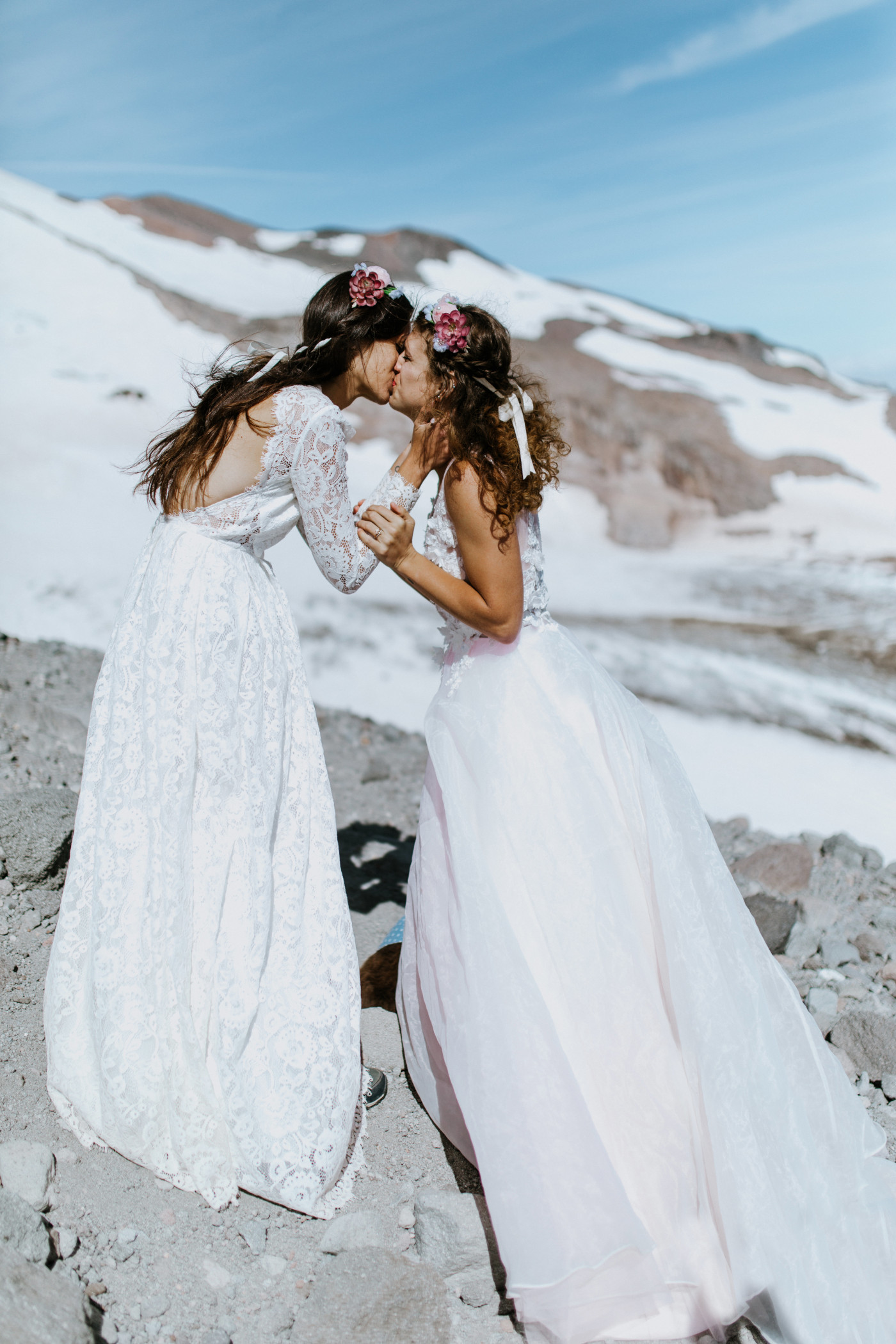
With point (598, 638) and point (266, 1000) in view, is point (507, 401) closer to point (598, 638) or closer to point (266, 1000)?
point (266, 1000)

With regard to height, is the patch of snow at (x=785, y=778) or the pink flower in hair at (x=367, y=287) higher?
the pink flower in hair at (x=367, y=287)

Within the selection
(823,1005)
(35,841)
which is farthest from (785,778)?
(35,841)

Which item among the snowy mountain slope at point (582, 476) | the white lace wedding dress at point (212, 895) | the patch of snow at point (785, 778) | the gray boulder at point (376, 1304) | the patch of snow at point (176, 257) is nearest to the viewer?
the gray boulder at point (376, 1304)

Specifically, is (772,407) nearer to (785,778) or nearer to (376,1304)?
(785,778)

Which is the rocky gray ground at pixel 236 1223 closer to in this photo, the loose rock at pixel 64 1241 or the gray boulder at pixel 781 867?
the loose rock at pixel 64 1241

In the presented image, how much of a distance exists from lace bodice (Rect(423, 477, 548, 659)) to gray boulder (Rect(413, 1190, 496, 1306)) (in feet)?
3.66

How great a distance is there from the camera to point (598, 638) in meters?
8.53

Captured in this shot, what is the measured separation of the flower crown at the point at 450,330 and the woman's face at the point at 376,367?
0.17 meters

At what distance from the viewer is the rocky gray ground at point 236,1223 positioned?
167cm

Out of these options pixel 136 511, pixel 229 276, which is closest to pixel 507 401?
pixel 136 511

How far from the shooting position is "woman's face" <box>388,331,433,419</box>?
2.00m

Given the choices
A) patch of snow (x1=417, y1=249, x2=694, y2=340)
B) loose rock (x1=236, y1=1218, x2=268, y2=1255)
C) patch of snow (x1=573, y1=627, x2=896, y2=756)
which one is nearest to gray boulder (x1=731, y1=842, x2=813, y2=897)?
loose rock (x1=236, y1=1218, x2=268, y2=1255)

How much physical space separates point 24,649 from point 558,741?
14.1 ft

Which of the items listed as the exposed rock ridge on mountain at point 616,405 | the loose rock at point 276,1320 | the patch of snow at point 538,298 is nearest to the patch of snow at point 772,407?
the exposed rock ridge on mountain at point 616,405
